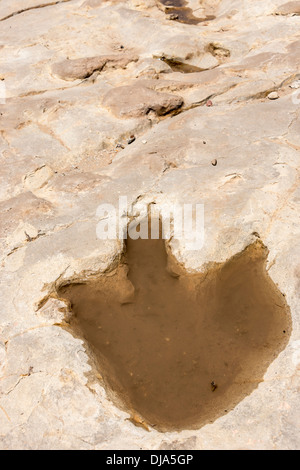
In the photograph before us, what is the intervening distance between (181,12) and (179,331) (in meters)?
11.8

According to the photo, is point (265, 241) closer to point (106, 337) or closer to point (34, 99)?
point (106, 337)

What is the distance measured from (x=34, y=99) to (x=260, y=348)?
6423 millimetres

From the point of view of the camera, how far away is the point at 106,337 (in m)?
4.28

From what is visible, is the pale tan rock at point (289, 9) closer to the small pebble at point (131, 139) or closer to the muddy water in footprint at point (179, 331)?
the small pebble at point (131, 139)

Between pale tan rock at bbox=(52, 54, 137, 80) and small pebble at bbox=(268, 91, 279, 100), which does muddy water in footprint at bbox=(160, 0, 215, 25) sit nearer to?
pale tan rock at bbox=(52, 54, 137, 80)

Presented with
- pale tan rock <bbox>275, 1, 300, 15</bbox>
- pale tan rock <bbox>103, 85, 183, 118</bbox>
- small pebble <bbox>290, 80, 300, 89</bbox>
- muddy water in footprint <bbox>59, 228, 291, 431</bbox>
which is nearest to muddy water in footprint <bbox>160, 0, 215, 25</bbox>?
pale tan rock <bbox>275, 1, 300, 15</bbox>

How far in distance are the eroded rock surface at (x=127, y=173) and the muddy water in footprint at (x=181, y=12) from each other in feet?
5.27

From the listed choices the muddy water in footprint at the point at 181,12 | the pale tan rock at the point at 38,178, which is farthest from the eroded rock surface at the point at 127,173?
the muddy water in footprint at the point at 181,12

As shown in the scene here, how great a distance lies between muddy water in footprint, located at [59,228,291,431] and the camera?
12.4 feet

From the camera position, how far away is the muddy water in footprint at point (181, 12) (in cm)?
1250

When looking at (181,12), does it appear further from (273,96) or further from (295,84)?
(273,96)

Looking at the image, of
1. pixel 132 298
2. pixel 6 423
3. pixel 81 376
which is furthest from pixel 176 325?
pixel 6 423

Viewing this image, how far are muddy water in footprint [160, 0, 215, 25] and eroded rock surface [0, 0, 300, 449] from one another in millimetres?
1607
